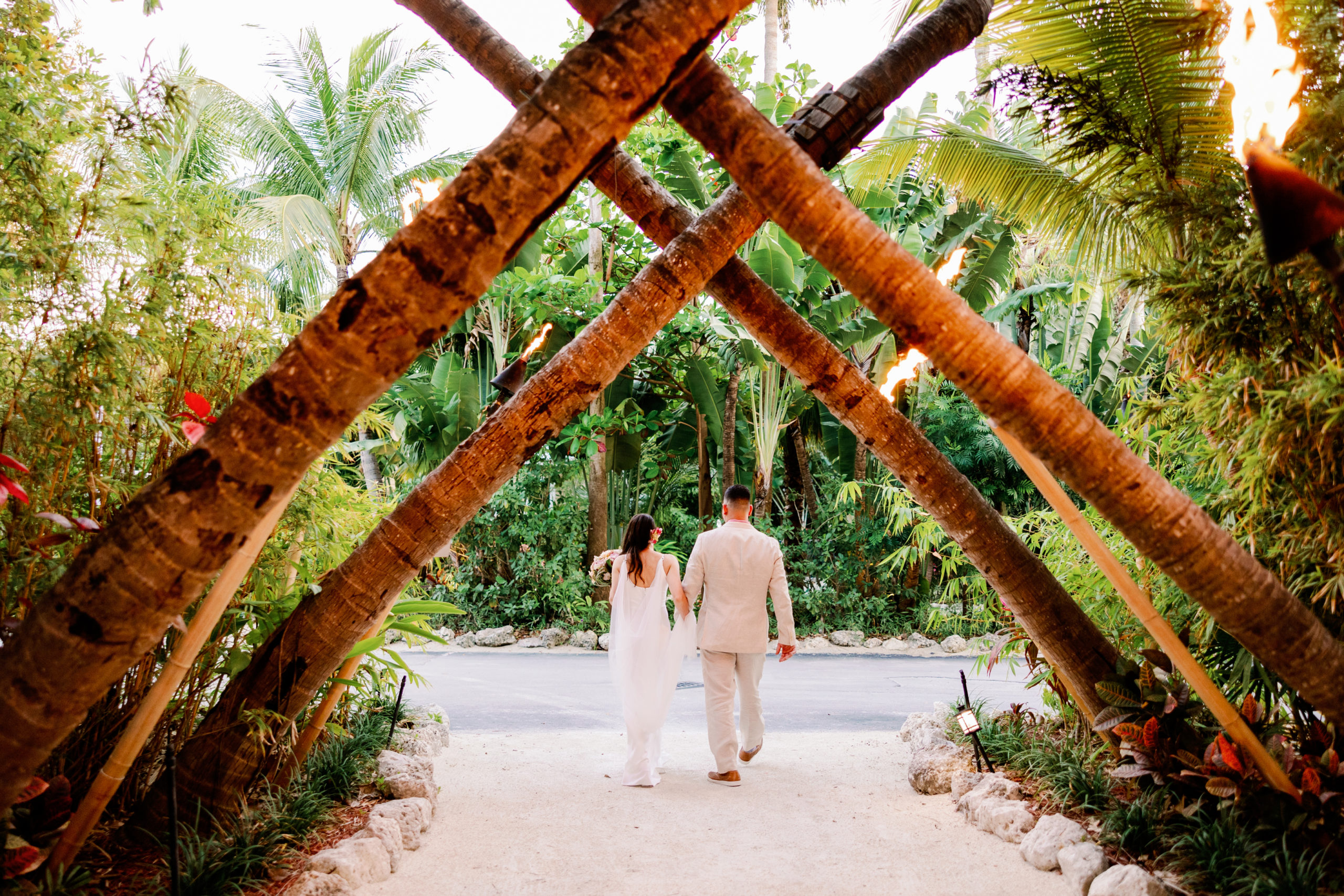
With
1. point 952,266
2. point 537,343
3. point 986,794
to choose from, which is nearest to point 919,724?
point 986,794

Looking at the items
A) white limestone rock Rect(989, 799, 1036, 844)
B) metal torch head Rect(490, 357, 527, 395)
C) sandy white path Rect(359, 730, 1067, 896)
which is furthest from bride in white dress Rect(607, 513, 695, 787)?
white limestone rock Rect(989, 799, 1036, 844)

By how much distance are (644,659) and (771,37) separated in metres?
13.8

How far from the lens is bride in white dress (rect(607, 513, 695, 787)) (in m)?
5.05

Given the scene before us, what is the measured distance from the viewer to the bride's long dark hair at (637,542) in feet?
17.4

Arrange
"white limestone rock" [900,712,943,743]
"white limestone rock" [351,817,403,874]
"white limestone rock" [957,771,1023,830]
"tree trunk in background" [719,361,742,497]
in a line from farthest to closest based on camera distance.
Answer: "tree trunk in background" [719,361,742,497]
"white limestone rock" [900,712,943,743]
"white limestone rock" [957,771,1023,830]
"white limestone rock" [351,817,403,874]

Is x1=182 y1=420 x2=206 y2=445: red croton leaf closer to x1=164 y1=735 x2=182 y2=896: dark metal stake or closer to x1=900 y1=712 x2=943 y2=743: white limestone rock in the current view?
x1=164 y1=735 x2=182 y2=896: dark metal stake

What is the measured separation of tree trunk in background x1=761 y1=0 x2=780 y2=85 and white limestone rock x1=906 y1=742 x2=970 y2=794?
42.8 feet

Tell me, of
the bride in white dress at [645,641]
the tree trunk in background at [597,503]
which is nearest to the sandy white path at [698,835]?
the bride in white dress at [645,641]

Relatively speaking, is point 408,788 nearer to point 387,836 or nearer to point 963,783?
point 387,836

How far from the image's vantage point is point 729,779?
5.05 metres

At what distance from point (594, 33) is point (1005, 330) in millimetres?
11578

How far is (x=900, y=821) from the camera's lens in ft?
14.3

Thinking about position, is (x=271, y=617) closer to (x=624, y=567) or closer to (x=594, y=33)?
(x=624, y=567)

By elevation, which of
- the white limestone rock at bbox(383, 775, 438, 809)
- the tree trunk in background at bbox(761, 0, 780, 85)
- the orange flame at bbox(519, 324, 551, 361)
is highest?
the tree trunk in background at bbox(761, 0, 780, 85)
